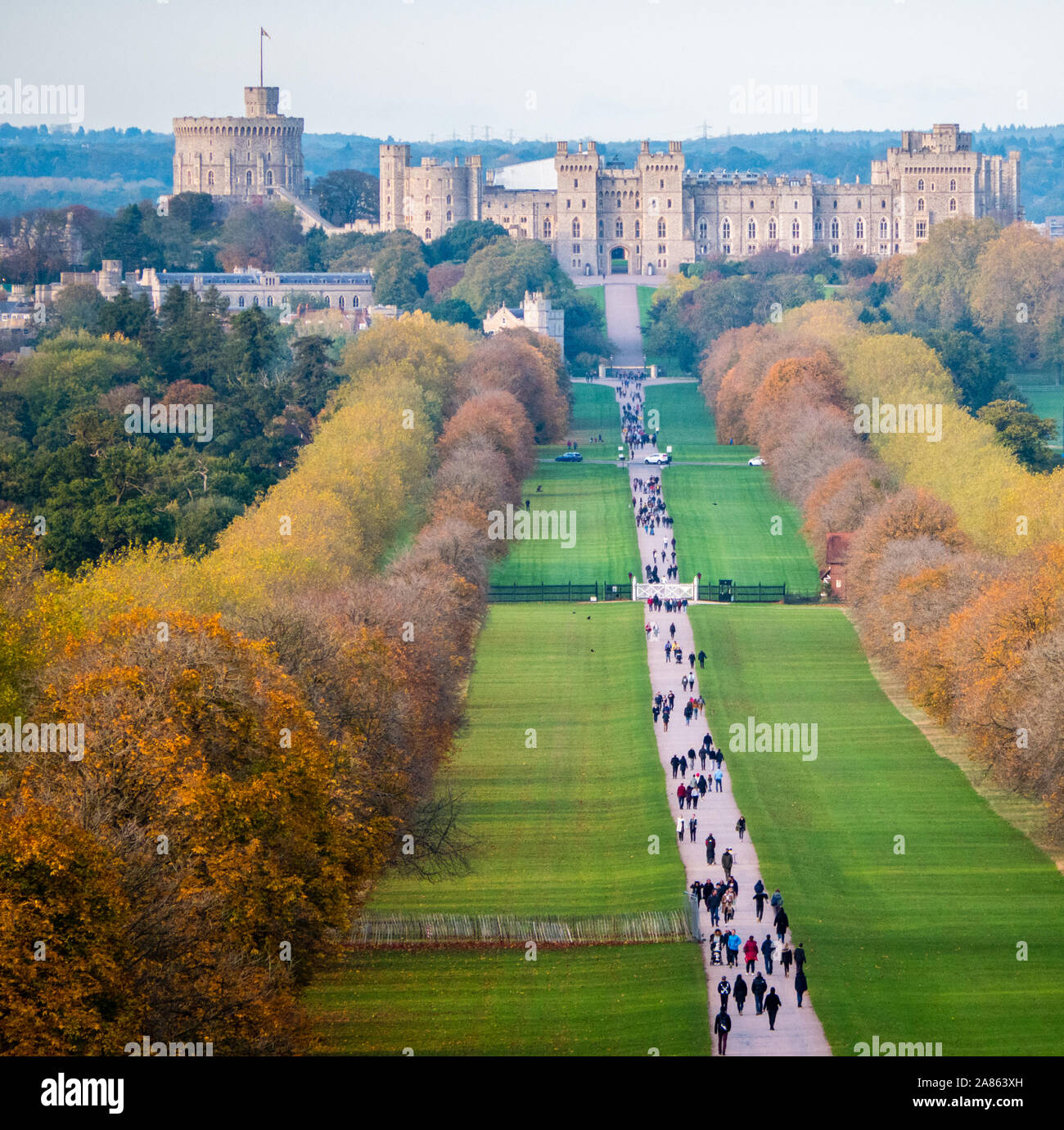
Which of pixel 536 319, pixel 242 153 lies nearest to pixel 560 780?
pixel 536 319

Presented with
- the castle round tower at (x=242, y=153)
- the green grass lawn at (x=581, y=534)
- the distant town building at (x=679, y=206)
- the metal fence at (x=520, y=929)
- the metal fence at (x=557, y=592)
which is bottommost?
the metal fence at (x=520, y=929)

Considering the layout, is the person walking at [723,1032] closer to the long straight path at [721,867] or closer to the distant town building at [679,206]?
the long straight path at [721,867]

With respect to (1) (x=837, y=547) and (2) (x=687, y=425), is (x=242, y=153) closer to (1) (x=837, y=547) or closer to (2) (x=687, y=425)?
(2) (x=687, y=425)

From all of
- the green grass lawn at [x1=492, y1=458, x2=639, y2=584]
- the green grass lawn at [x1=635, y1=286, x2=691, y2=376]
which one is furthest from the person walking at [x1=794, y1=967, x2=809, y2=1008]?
the green grass lawn at [x1=635, y1=286, x2=691, y2=376]

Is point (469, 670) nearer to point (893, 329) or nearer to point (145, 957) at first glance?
point (145, 957)

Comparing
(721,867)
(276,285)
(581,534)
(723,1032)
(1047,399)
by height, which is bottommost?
(721,867)

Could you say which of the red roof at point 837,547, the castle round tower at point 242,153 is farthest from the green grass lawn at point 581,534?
the castle round tower at point 242,153

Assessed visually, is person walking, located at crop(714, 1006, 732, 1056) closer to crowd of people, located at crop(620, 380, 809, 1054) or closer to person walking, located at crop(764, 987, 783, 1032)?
crowd of people, located at crop(620, 380, 809, 1054)
